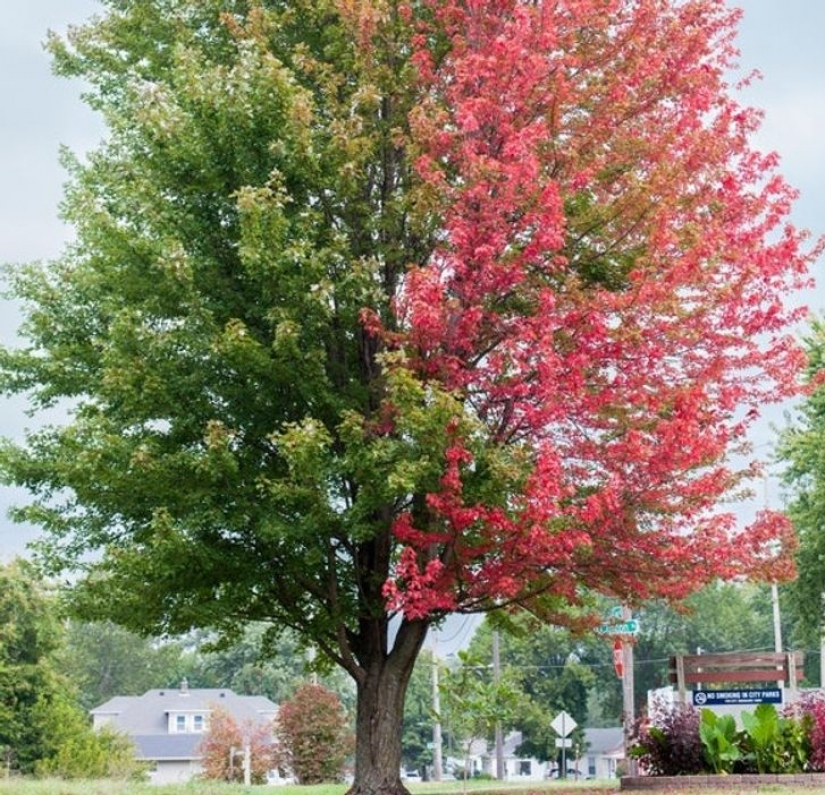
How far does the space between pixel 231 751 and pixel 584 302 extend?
33.2 meters

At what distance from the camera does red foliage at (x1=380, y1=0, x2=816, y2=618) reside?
→ 12672mm

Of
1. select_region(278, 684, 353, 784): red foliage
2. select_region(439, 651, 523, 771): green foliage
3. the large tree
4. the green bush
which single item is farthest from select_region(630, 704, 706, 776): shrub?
select_region(278, 684, 353, 784): red foliage

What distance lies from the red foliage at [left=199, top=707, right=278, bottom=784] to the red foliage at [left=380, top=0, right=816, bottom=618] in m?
28.5

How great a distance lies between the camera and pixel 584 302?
12.9m

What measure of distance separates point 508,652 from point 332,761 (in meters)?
44.7

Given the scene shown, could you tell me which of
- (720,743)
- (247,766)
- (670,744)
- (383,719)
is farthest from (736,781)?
(247,766)

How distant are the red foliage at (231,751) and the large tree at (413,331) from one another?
27.7 m

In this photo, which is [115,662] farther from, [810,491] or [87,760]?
[810,491]

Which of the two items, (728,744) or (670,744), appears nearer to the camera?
(728,744)

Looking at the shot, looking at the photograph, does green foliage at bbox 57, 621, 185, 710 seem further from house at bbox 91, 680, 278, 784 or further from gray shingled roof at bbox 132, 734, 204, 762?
gray shingled roof at bbox 132, 734, 204, 762

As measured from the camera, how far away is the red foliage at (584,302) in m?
12.7

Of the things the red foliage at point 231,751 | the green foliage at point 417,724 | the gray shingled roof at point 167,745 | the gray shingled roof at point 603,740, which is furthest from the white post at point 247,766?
the gray shingled roof at point 603,740

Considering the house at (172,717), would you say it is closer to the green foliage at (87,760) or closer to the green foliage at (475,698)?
the green foliage at (87,760)

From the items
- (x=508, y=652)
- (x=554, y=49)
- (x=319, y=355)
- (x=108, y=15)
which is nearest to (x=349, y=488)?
(x=319, y=355)
